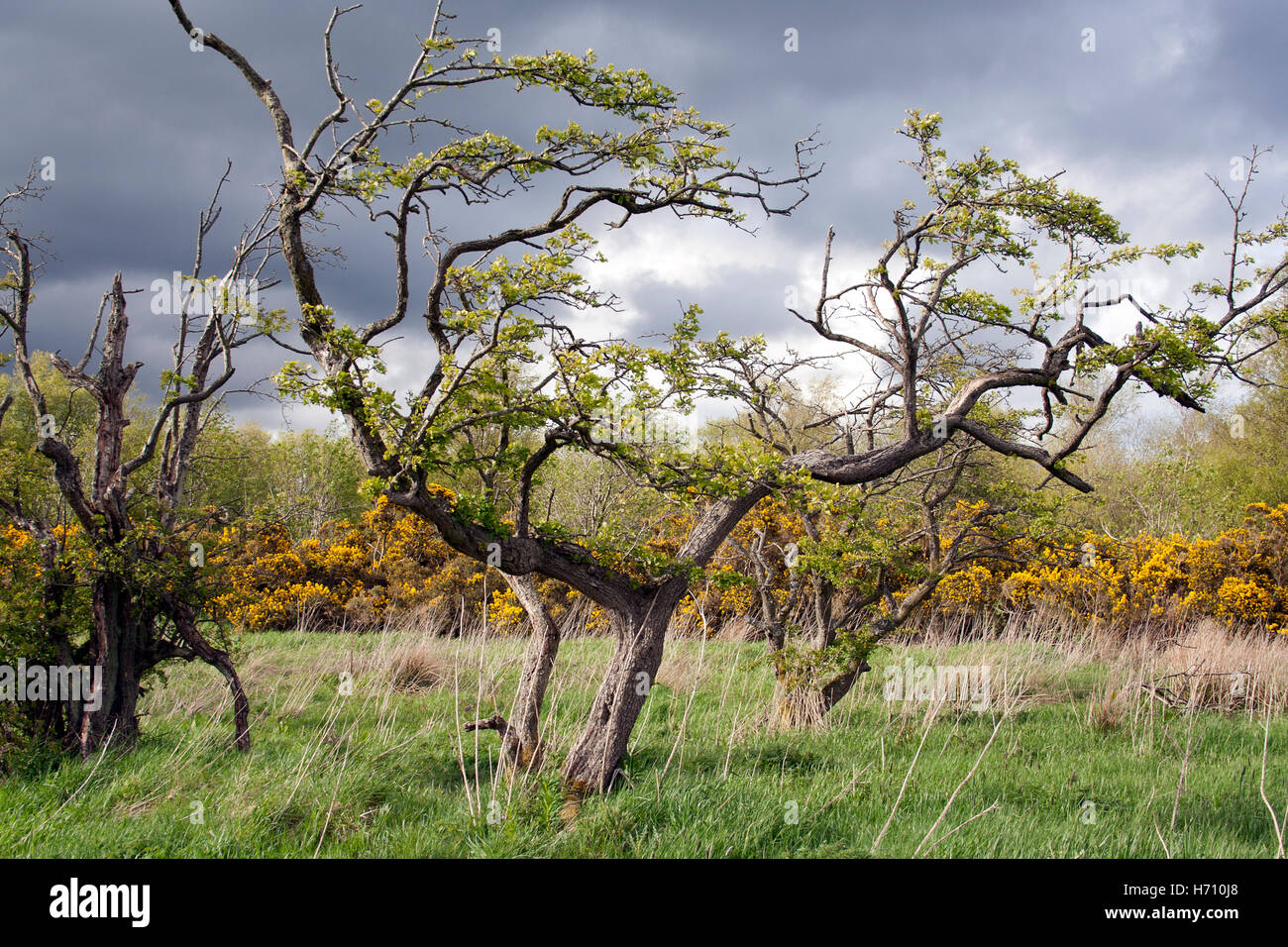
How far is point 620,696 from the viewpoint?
5559 millimetres

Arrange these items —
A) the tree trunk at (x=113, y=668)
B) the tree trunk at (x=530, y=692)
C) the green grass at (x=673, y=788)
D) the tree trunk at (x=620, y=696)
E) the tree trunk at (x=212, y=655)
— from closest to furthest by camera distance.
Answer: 1. the green grass at (x=673, y=788)
2. the tree trunk at (x=620, y=696)
3. the tree trunk at (x=530, y=692)
4. the tree trunk at (x=113, y=668)
5. the tree trunk at (x=212, y=655)

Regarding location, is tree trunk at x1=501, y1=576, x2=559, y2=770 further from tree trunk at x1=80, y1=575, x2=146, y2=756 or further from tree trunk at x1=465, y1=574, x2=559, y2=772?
tree trunk at x1=80, y1=575, x2=146, y2=756

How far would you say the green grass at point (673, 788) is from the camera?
4324 mm

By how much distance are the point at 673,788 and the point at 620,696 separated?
0.79 meters

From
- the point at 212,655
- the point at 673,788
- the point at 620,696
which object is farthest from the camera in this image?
the point at 212,655

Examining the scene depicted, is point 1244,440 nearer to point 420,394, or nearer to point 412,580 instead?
point 412,580

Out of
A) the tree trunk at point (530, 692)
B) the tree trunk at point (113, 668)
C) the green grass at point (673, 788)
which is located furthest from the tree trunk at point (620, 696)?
the tree trunk at point (113, 668)

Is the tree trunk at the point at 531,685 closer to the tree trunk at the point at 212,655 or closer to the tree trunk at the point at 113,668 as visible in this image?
the tree trunk at the point at 212,655

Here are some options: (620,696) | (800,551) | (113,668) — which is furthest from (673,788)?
(113,668)

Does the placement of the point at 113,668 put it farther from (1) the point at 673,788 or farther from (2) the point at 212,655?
(1) the point at 673,788

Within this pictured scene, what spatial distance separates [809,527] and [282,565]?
11.0 meters

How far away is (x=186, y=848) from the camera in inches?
167

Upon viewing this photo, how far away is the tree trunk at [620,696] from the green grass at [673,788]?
0.71 ft
